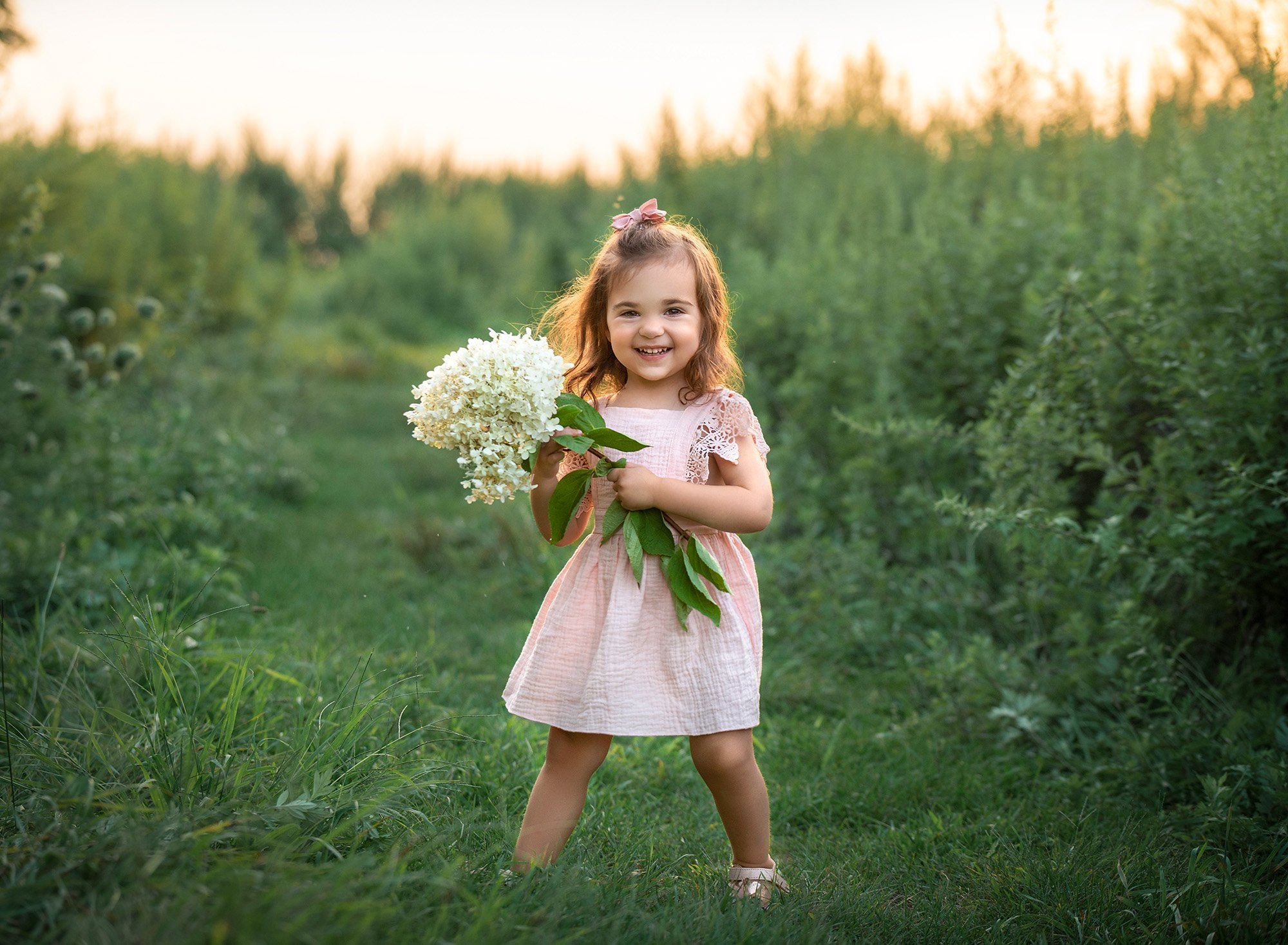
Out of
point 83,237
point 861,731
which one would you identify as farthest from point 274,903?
point 83,237

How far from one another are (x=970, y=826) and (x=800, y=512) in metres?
2.46

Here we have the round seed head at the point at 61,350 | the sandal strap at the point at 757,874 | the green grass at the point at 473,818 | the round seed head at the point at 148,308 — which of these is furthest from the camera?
the round seed head at the point at 148,308

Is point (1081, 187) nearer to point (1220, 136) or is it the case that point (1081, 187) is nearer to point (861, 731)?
point (1220, 136)

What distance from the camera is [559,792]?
236cm

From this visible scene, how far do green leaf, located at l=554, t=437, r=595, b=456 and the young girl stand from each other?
98mm

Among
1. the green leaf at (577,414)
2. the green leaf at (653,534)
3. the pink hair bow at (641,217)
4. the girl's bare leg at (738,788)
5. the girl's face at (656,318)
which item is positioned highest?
the pink hair bow at (641,217)

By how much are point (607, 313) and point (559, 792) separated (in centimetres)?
119

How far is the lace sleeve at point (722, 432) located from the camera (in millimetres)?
2445

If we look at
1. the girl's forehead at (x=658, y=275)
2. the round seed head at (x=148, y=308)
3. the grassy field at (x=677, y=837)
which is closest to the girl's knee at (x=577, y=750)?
the grassy field at (x=677, y=837)

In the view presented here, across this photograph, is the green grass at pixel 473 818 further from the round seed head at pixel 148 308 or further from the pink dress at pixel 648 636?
the round seed head at pixel 148 308

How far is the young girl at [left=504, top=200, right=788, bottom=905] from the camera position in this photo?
230cm

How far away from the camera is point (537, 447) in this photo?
7.53ft

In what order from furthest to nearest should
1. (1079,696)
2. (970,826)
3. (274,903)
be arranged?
(1079,696) → (970,826) → (274,903)

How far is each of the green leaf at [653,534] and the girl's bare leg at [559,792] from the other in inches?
18.0
